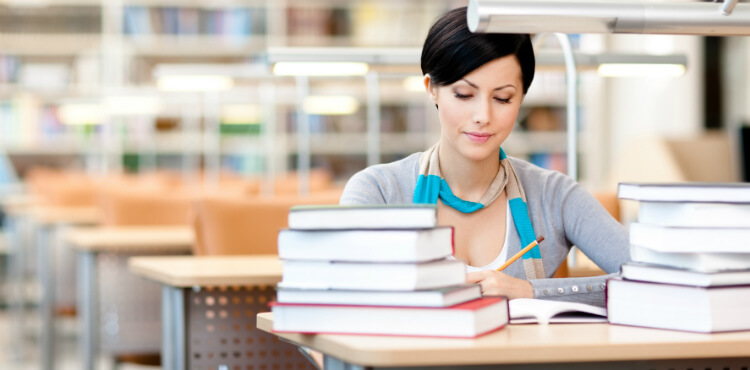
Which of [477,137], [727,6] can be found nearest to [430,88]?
[477,137]

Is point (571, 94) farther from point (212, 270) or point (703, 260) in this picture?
point (703, 260)

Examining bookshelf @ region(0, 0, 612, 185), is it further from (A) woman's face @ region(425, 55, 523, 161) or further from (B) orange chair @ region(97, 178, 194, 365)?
(A) woman's face @ region(425, 55, 523, 161)

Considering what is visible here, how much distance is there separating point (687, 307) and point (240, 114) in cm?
660

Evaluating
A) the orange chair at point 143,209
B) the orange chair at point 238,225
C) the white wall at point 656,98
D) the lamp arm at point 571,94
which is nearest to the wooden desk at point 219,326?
the orange chair at point 238,225

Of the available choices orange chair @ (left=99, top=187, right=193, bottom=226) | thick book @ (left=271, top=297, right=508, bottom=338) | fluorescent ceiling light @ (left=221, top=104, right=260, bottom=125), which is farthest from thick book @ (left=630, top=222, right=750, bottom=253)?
fluorescent ceiling light @ (left=221, top=104, right=260, bottom=125)

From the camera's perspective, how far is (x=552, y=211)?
78.8 inches

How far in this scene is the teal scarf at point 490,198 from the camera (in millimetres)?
1913

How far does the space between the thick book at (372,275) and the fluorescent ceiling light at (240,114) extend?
6298 millimetres

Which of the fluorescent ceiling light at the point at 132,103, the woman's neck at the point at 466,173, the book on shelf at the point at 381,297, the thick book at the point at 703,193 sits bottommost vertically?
the book on shelf at the point at 381,297

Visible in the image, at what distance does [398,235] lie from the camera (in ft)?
4.12

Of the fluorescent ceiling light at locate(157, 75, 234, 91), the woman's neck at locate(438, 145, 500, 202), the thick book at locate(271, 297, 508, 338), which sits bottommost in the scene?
the thick book at locate(271, 297, 508, 338)

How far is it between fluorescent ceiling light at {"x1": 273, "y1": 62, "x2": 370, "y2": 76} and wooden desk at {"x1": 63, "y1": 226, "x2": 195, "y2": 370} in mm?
974

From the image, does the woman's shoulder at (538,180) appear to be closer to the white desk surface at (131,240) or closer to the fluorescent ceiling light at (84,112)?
the white desk surface at (131,240)

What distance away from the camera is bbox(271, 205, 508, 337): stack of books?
1.23 metres
